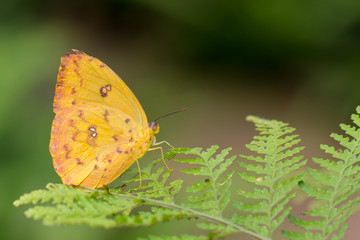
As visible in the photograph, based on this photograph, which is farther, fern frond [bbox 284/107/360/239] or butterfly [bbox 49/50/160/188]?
butterfly [bbox 49/50/160/188]

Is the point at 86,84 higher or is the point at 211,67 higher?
the point at 211,67

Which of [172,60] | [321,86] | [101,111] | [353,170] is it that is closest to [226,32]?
[172,60]

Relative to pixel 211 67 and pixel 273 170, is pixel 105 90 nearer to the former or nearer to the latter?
pixel 273 170

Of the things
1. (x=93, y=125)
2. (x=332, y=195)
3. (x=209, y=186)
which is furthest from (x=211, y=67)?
(x=332, y=195)

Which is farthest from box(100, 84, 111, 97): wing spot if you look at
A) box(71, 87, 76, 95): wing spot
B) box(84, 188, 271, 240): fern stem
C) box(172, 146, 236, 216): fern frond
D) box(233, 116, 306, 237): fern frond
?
box(233, 116, 306, 237): fern frond

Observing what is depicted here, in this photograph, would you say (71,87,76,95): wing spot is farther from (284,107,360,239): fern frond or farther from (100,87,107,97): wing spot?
(284,107,360,239): fern frond

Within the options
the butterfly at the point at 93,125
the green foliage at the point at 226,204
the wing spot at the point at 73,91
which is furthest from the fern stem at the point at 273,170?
the wing spot at the point at 73,91

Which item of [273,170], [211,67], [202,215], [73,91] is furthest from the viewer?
[211,67]
